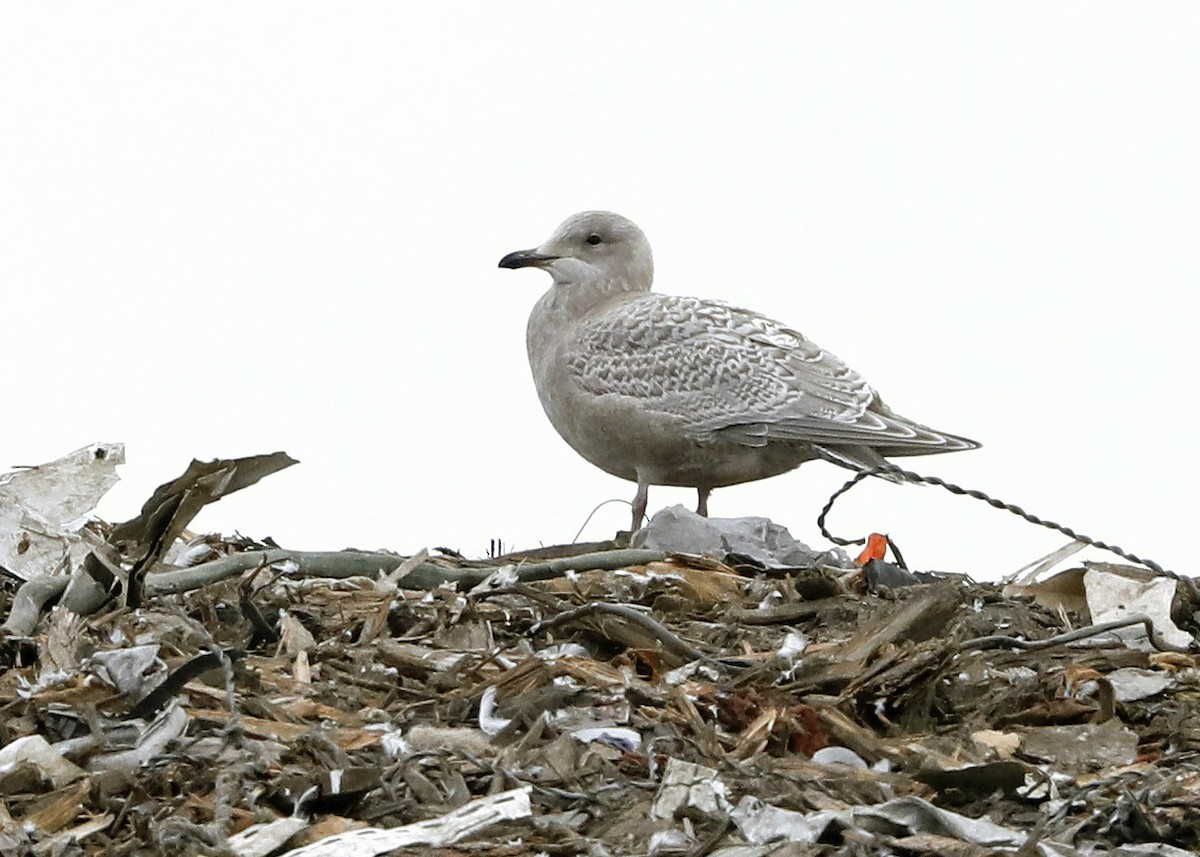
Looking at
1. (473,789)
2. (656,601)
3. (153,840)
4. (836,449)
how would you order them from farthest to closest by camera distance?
(836,449) → (656,601) → (473,789) → (153,840)

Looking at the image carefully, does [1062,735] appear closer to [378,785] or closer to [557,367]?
[378,785]

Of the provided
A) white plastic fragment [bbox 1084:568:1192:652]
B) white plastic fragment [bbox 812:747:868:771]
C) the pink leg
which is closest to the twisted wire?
white plastic fragment [bbox 1084:568:1192:652]

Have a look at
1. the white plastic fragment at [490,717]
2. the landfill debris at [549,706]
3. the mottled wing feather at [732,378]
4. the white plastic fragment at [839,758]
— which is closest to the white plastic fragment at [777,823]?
the landfill debris at [549,706]

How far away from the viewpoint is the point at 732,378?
8094mm

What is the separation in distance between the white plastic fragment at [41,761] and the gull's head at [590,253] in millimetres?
5914

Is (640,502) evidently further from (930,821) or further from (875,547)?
(930,821)

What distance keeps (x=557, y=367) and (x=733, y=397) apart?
933 millimetres

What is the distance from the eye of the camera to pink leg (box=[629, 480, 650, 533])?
8.03 metres

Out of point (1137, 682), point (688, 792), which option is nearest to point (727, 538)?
point (1137, 682)

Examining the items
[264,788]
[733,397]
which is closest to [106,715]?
[264,788]

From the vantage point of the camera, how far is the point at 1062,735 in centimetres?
358

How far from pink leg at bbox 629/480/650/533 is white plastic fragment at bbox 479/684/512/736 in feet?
14.7

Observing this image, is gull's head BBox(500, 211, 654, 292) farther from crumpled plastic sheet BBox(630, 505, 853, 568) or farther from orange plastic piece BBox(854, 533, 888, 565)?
orange plastic piece BBox(854, 533, 888, 565)

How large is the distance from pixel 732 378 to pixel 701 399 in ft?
0.58
